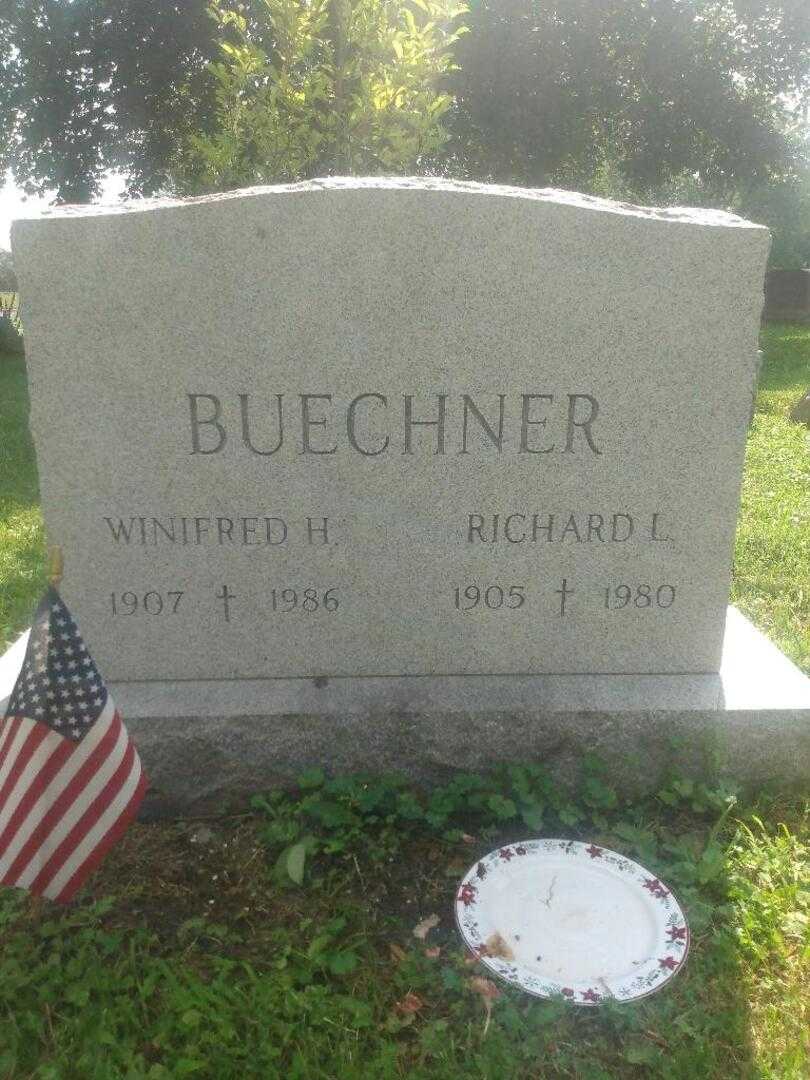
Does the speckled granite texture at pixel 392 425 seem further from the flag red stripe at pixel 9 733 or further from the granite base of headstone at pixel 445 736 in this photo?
the flag red stripe at pixel 9 733

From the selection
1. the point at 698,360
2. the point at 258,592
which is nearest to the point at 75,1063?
the point at 258,592

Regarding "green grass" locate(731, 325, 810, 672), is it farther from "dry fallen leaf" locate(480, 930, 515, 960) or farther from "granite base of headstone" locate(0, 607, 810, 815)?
"dry fallen leaf" locate(480, 930, 515, 960)

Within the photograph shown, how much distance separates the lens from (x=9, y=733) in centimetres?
204

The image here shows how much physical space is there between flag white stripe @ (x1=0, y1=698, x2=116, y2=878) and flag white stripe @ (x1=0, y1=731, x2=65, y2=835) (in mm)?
36

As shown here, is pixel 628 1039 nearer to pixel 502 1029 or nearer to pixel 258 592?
pixel 502 1029

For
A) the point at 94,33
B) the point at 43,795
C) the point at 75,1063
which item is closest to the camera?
the point at 75,1063

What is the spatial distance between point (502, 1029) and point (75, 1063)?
2.86ft

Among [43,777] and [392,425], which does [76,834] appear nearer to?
[43,777]

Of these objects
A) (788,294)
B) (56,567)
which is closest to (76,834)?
(56,567)

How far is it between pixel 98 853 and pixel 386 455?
1.31 metres

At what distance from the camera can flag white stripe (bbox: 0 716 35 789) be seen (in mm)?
2008

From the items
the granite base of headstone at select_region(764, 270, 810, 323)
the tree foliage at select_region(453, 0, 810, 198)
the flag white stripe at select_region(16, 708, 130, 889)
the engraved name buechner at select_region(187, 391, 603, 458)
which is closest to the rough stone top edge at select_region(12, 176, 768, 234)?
the engraved name buechner at select_region(187, 391, 603, 458)

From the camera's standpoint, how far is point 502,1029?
193 centimetres

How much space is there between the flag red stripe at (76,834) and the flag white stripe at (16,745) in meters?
0.19
